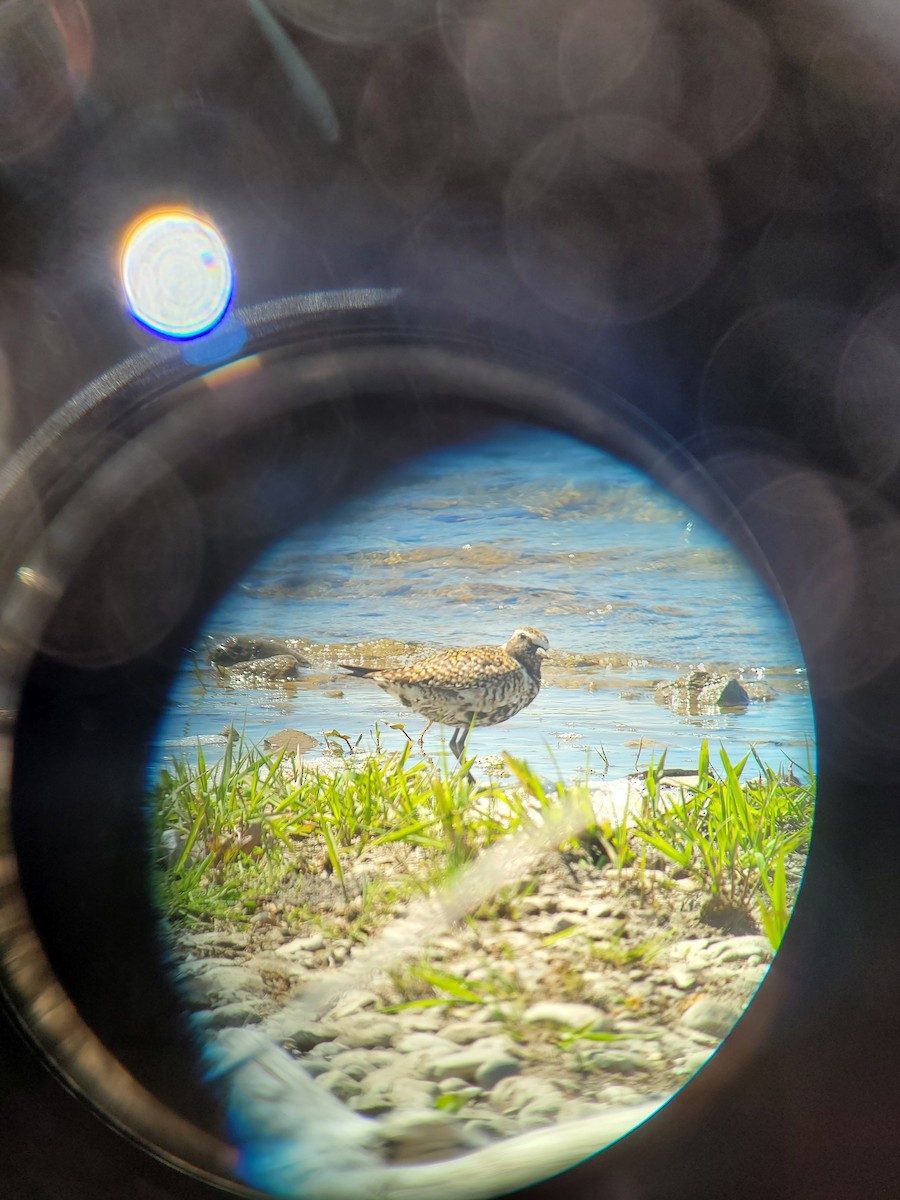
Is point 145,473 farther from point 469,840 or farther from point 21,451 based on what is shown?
point 469,840

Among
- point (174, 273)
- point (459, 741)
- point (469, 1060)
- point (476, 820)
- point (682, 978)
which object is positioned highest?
point (174, 273)

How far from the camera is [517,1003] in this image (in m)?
1.25

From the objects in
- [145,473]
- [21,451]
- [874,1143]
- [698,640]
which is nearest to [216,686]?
[145,473]

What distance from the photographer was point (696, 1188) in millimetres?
1151

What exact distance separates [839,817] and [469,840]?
1.84ft

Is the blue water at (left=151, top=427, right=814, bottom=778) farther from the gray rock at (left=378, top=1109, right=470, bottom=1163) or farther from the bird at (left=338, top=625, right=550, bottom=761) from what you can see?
the gray rock at (left=378, top=1109, right=470, bottom=1163)

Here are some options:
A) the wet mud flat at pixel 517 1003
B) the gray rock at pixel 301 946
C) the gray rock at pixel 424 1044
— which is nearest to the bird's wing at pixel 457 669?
the wet mud flat at pixel 517 1003

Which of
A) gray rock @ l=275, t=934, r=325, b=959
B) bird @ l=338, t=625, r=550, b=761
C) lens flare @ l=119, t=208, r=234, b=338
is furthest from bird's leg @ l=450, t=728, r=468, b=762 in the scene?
lens flare @ l=119, t=208, r=234, b=338

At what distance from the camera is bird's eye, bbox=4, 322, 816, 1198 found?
3.99 feet

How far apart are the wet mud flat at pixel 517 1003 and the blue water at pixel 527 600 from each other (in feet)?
0.76

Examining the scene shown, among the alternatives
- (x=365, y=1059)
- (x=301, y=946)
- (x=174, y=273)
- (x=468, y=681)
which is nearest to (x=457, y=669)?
(x=468, y=681)

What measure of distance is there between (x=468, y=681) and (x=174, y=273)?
2.61ft

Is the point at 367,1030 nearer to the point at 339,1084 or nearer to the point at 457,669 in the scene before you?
the point at 339,1084

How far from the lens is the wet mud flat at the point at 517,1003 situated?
122 centimetres
